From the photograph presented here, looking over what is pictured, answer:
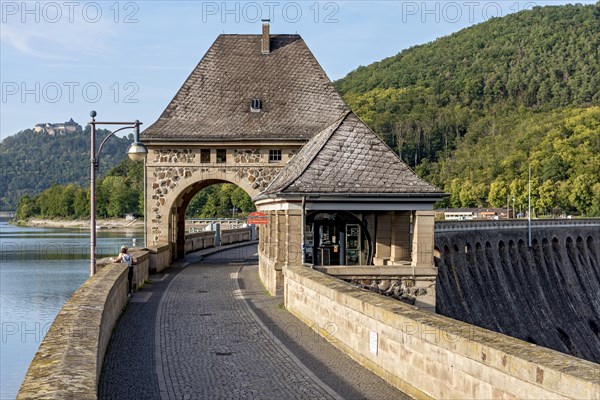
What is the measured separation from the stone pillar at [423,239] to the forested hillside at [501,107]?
318ft

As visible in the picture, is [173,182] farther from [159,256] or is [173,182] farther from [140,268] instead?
[140,268]

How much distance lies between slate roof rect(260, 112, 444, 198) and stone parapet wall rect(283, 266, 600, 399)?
253 inches

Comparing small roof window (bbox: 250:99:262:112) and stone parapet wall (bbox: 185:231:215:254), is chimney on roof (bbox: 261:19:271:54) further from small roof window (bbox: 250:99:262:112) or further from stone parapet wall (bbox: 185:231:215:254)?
stone parapet wall (bbox: 185:231:215:254)

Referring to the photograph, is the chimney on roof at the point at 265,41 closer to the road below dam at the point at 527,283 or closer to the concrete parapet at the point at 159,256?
the concrete parapet at the point at 159,256

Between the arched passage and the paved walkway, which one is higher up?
the arched passage

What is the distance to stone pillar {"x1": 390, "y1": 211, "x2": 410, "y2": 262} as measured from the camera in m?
26.6

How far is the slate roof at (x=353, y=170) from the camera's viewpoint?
78.3 feet

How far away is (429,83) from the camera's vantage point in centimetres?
17638

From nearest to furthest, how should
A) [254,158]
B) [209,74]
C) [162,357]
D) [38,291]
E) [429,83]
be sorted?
[162,357] < [254,158] < [209,74] < [38,291] < [429,83]

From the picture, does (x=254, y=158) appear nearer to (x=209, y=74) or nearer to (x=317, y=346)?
(x=209, y=74)

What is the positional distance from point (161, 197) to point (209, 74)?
20.9 ft

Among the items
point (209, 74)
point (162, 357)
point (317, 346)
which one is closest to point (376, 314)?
point (317, 346)

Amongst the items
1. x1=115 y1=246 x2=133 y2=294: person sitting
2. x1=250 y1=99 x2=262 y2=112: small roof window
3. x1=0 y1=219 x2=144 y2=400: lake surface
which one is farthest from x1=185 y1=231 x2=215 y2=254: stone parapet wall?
x1=115 y1=246 x2=133 y2=294: person sitting

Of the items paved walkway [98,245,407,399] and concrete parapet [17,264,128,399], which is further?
paved walkway [98,245,407,399]
